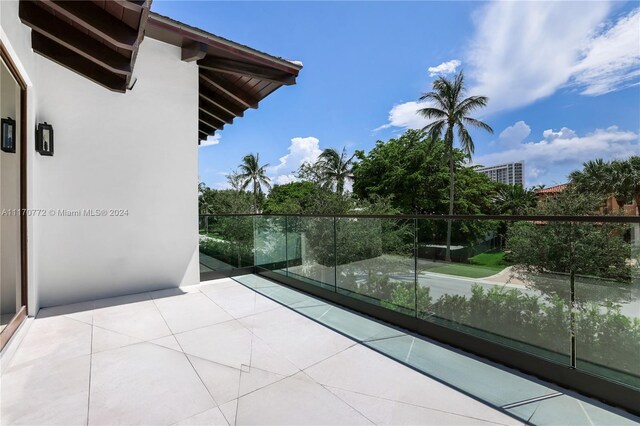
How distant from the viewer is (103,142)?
4.16 m

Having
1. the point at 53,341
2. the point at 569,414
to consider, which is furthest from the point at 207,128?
the point at 569,414

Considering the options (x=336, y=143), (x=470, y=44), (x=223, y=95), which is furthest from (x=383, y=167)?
(x=223, y=95)

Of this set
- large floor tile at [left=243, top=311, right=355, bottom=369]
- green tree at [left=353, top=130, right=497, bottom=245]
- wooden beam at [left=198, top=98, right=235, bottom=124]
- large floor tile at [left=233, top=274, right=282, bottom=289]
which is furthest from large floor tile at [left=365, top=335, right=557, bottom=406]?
green tree at [left=353, top=130, right=497, bottom=245]

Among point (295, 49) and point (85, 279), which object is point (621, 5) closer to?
point (295, 49)

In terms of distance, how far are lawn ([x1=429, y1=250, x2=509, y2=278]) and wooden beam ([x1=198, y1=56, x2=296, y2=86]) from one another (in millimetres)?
3623

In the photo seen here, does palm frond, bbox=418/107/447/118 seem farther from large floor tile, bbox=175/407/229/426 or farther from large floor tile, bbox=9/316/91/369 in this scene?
large floor tile, bbox=175/407/229/426

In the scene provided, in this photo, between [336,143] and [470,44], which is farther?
[336,143]

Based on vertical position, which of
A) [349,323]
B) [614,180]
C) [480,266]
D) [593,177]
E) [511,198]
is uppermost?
[593,177]

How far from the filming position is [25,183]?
3260 mm

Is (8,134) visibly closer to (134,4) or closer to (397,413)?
(134,4)

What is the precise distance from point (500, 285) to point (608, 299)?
0.67 meters

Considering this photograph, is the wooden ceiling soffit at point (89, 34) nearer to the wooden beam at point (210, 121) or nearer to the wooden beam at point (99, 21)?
the wooden beam at point (99, 21)

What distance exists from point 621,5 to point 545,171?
147ft

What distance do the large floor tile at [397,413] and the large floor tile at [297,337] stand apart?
59 centimetres
